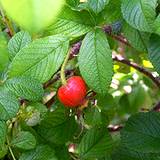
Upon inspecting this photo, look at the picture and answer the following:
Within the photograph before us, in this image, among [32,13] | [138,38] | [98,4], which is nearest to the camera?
[32,13]

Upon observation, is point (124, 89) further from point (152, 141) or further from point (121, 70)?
point (152, 141)

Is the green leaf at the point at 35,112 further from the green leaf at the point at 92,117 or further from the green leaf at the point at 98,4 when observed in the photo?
the green leaf at the point at 98,4

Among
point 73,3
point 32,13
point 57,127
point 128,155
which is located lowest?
point 128,155

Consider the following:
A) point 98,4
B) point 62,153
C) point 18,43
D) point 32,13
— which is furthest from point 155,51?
point 32,13

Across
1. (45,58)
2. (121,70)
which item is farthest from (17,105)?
(121,70)

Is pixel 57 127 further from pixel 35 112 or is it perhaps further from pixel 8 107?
pixel 8 107

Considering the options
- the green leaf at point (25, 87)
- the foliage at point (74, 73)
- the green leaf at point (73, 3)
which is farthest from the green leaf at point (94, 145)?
the green leaf at point (73, 3)
